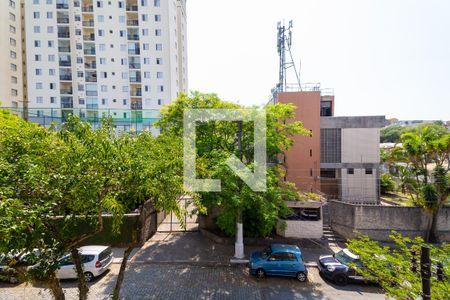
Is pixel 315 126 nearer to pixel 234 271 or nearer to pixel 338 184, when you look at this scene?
pixel 338 184

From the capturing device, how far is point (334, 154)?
1959 cm

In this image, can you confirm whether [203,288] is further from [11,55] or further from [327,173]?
[11,55]

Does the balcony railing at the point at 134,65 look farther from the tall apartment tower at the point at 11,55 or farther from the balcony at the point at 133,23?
the tall apartment tower at the point at 11,55

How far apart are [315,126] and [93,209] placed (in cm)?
1721

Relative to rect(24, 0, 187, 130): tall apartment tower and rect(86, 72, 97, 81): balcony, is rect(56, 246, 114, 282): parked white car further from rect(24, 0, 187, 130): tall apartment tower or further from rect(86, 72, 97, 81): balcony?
rect(86, 72, 97, 81): balcony

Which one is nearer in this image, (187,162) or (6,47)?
(187,162)

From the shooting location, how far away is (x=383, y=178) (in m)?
21.7

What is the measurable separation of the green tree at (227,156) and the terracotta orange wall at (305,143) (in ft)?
17.0

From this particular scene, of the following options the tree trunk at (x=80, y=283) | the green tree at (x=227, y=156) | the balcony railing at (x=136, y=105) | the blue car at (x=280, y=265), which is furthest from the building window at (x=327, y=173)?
the balcony railing at (x=136, y=105)

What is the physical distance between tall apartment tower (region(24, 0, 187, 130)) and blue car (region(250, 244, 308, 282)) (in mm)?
31083

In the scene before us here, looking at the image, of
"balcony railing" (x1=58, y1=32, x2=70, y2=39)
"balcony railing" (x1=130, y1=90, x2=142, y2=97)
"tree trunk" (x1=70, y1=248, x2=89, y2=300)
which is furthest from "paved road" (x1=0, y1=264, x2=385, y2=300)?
"balcony railing" (x1=58, y1=32, x2=70, y2=39)

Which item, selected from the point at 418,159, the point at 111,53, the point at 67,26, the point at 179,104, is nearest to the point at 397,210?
the point at 418,159

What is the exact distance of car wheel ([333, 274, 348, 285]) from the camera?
33.6 feet

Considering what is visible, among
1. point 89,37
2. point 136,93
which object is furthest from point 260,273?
point 89,37
